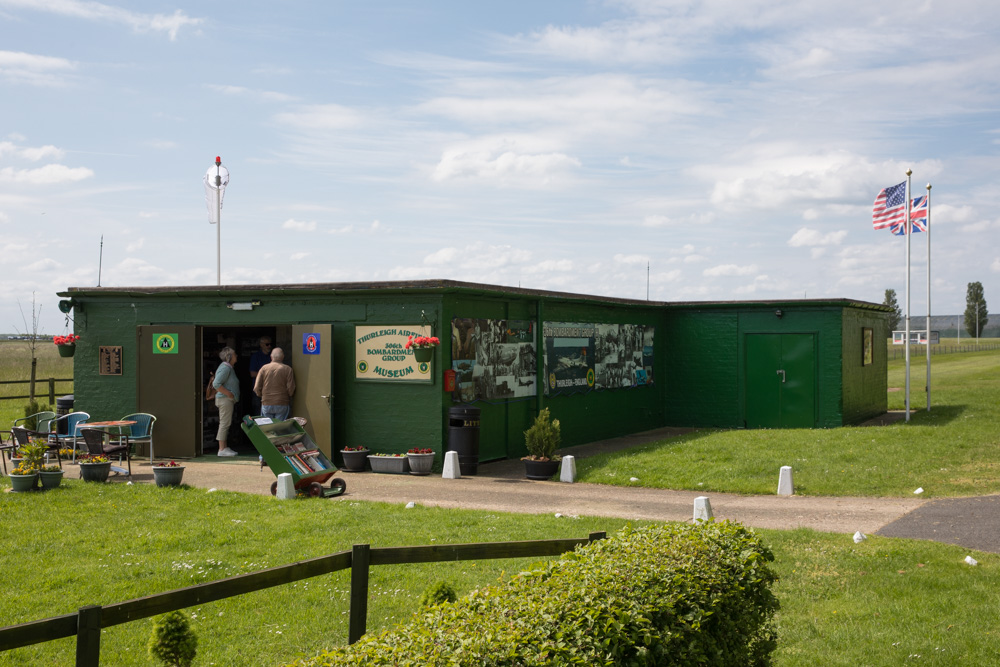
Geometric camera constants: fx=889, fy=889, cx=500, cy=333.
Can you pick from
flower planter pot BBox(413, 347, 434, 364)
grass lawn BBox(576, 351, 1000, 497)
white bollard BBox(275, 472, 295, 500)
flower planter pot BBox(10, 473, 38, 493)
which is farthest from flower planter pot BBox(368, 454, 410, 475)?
flower planter pot BBox(10, 473, 38, 493)

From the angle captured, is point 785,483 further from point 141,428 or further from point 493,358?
point 141,428

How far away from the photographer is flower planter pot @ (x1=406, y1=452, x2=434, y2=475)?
48.6 feet

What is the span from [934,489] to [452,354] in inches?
304

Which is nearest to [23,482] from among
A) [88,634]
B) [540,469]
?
[540,469]

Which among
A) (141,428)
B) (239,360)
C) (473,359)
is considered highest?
(473,359)

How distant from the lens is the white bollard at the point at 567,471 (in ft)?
46.4

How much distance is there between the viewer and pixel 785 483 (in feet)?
42.4

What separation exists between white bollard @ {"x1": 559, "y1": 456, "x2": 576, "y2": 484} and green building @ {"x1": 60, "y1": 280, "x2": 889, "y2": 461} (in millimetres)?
2107

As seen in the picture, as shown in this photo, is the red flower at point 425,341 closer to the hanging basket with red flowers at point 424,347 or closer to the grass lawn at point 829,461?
the hanging basket with red flowers at point 424,347

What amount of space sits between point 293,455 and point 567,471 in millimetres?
4339

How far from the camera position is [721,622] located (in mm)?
4746

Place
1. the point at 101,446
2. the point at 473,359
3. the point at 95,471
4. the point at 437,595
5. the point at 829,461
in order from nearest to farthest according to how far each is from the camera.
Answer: the point at 437,595
the point at 95,471
the point at 101,446
the point at 829,461
the point at 473,359

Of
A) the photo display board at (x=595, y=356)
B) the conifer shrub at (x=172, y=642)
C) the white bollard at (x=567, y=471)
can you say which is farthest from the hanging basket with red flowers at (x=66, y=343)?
the conifer shrub at (x=172, y=642)

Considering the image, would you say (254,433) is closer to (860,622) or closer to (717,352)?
(860,622)
